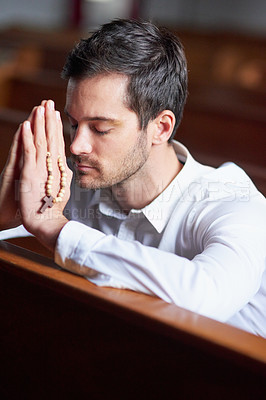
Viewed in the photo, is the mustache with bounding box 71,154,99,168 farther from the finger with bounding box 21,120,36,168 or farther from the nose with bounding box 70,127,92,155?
the finger with bounding box 21,120,36,168

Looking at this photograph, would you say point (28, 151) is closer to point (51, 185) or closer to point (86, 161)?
point (51, 185)

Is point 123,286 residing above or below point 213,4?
below

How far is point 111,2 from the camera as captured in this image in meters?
7.88

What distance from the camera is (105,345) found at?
1.03m

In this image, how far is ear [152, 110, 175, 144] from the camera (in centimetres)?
166

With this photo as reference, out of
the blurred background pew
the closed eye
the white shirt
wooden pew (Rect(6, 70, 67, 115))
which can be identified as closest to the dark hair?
the closed eye

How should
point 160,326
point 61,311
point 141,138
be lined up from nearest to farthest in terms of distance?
point 160,326 < point 61,311 < point 141,138

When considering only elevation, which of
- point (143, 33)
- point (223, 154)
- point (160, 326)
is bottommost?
point (223, 154)

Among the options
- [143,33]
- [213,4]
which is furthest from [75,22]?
[143,33]

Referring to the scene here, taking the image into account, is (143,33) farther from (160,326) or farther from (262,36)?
(262,36)

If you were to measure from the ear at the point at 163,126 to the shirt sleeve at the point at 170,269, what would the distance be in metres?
0.52

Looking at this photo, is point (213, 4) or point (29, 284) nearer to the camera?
point (29, 284)

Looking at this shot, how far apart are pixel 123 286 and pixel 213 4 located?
753 cm

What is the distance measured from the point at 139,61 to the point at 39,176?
497mm
